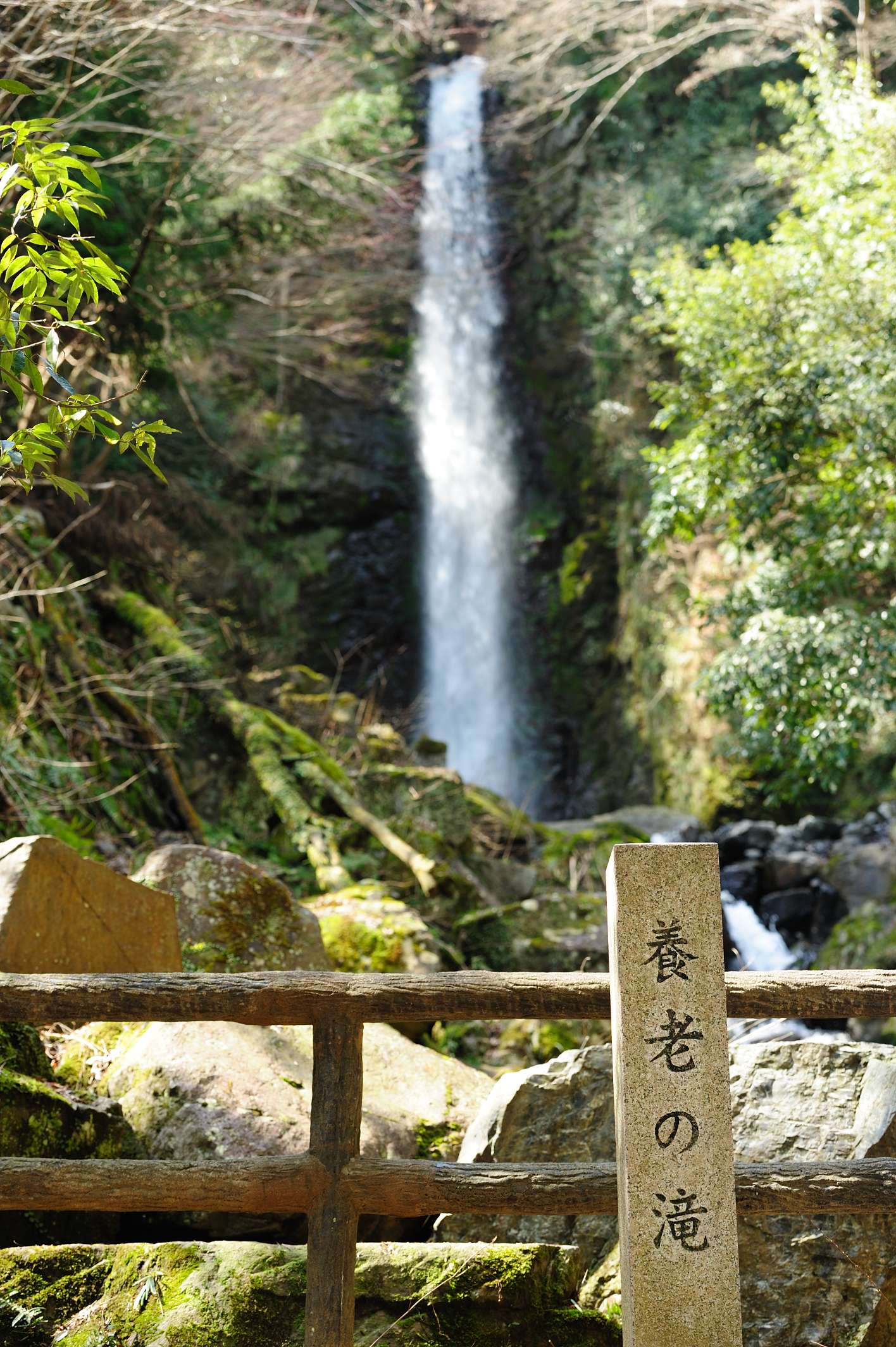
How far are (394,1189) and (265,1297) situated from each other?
→ 1.42 feet

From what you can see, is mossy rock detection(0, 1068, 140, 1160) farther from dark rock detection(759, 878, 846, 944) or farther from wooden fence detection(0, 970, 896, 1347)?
dark rock detection(759, 878, 846, 944)

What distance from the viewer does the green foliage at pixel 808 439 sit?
21.5 ft

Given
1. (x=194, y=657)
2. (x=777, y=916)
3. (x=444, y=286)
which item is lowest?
(x=777, y=916)

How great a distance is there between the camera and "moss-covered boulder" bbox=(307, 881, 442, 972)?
577 cm

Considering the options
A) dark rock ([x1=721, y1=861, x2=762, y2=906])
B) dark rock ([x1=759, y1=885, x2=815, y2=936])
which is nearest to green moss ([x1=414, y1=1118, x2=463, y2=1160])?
dark rock ([x1=759, y1=885, x2=815, y2=936])

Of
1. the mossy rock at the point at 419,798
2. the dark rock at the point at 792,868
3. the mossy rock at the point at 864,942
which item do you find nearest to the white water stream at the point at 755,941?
the dark rock at the point at 792,868

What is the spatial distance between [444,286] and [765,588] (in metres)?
13.2

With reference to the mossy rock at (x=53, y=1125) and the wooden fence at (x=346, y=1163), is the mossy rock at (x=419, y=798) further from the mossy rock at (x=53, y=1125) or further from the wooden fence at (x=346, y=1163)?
the wooden fence at (x=346, y=1163)

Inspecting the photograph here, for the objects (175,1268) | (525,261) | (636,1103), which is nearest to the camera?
(636,1103)

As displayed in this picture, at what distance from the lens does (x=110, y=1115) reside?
10.4ft

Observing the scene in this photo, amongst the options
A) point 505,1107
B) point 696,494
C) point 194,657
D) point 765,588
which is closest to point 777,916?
point 765,588

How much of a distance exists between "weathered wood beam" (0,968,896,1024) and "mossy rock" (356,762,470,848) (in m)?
6.28

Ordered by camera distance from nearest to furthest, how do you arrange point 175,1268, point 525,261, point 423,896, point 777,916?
point 175,1268, point 423,896, point 777,916, point 525,261

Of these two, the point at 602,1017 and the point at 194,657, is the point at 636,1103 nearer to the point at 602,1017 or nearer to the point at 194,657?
the point at 602,1017
